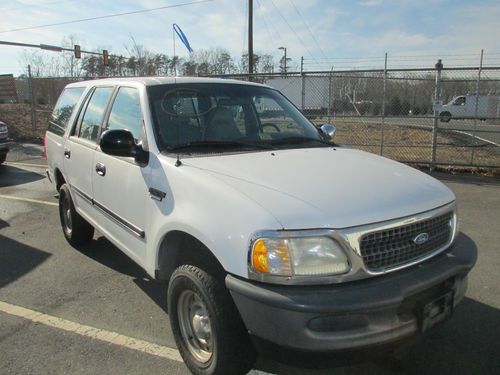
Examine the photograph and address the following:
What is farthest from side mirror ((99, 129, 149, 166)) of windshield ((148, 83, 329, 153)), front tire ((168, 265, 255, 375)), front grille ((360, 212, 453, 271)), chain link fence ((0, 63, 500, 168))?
chain link fence ((0, 63, 500, 168))

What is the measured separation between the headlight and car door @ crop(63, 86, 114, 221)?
8.48 ft

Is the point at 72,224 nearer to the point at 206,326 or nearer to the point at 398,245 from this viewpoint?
the point at 206,326

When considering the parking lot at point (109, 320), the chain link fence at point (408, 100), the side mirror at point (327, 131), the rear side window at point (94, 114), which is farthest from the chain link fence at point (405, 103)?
the rear side window at point (94, 114)

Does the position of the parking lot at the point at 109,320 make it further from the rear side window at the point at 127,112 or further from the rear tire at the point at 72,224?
the rear side window at the point at 127,112

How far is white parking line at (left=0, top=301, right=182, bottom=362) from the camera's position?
10.5 ft

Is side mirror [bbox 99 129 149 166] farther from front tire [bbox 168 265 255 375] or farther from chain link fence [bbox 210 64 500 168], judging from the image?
chain link fence [bbox 210 64 500 168]

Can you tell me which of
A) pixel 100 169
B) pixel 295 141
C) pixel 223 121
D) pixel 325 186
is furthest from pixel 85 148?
pixel 325 186

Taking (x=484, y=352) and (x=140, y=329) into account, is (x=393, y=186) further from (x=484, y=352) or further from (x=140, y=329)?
(x=140, y=329)

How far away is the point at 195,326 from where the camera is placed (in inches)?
114

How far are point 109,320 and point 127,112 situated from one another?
1.74m

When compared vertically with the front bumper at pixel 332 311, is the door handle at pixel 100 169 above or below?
above

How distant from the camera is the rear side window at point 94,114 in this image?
13.9ft

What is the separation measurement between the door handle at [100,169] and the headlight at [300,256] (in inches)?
84.8

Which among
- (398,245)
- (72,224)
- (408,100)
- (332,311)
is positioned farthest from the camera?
(408,100)
